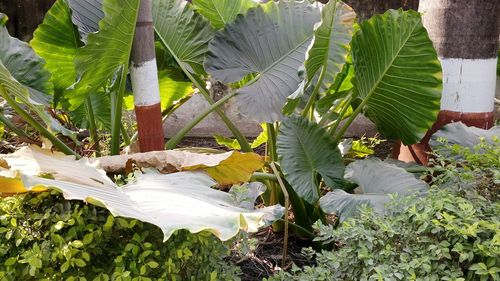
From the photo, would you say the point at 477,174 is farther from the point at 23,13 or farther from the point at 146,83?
the point at 23,13

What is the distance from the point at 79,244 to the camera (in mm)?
1131

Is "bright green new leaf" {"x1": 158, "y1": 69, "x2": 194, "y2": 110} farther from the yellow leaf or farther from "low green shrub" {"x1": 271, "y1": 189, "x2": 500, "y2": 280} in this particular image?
"low green shrub" {"x1": 271, "y1": 189, "x2": 500, "y2": 280}

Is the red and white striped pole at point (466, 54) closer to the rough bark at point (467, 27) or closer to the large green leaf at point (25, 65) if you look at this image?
the rough bark at point (467, 27)

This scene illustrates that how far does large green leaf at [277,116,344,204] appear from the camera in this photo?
1784 mm

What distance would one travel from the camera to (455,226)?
1.17 meters

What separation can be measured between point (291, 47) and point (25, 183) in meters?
1.37

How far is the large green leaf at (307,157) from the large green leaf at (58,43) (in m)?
0.96

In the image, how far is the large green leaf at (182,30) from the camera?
2.24 m

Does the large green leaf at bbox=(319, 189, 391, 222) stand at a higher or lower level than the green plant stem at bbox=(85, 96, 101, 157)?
lower

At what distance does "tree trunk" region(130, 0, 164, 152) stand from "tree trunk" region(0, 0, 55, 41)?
6.33 feet

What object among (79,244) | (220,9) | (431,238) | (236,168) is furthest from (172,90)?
(431,238)

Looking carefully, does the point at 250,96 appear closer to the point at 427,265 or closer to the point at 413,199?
the point at 413,199

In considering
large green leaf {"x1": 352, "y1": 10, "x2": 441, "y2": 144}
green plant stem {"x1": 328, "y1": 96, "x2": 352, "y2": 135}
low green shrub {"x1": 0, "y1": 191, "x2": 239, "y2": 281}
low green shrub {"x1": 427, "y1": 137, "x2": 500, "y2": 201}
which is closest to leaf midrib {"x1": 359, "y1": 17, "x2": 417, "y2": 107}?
large green leaf {"x1": 352, "y1": 10, "x2": 441, "y2": 144}

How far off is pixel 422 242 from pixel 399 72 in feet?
2.74
